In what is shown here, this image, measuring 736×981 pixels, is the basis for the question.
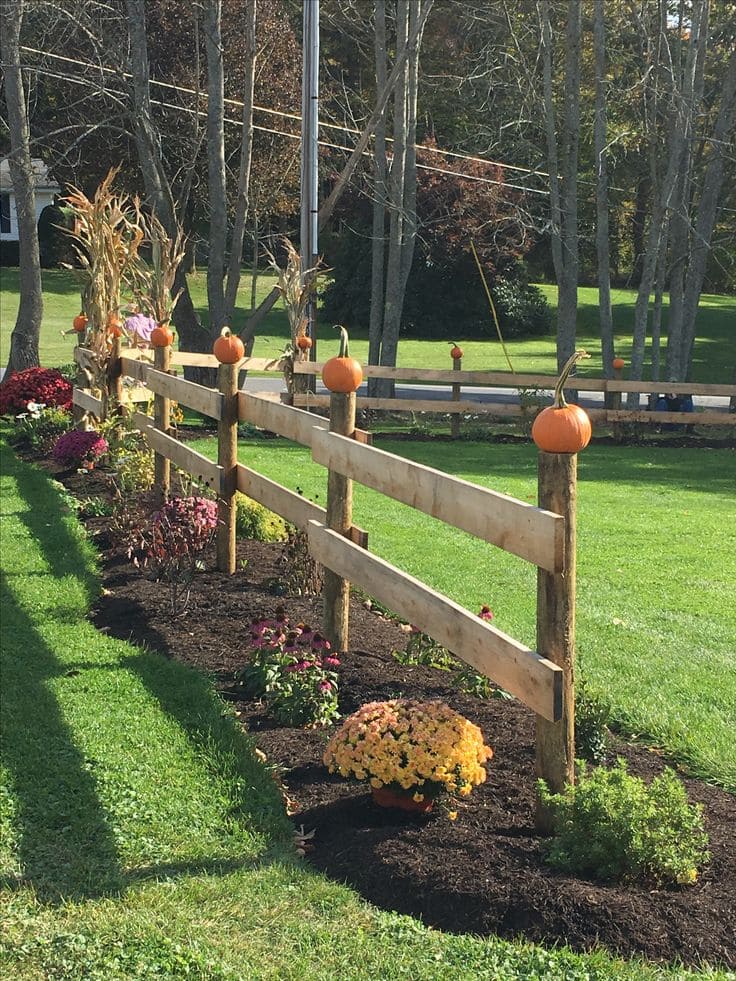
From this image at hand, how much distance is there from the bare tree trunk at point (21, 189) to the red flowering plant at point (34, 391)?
9.01 ft

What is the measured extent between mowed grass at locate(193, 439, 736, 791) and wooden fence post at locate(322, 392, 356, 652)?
112 cm

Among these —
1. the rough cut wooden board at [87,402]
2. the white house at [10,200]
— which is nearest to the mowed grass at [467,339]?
the white house at [10,200]

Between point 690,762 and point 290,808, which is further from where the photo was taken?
point 690,762

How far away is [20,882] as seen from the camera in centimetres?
374

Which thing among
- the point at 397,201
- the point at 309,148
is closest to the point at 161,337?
the point at 309,148

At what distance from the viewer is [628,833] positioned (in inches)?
138

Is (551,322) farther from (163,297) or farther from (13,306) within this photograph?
(163,297)

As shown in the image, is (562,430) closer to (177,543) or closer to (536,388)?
(177,543)

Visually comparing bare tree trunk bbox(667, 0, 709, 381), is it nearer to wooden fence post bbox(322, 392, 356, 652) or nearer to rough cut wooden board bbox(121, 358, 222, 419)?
rough cut wooden board bbox(121, 358, 222, 419)

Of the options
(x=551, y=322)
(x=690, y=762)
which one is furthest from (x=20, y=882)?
(x=551, y=322)

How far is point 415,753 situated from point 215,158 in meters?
15.9

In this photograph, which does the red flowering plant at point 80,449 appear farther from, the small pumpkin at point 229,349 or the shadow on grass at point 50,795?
the shadow on grass at point 50,795

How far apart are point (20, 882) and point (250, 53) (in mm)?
16576

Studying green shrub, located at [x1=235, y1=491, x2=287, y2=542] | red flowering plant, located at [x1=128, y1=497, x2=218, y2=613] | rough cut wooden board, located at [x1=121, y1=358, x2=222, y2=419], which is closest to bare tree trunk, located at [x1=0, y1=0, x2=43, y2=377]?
rough cut wooden board, located at [x1=121, y1=358, x2=222, y2=419]
